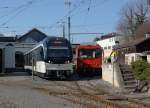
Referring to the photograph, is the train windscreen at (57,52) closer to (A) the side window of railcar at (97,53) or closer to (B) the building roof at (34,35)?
(A) the side window of railcar at (97,53)

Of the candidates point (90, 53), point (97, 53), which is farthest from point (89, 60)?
point (97, 53)

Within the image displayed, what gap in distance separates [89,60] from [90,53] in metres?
0.80

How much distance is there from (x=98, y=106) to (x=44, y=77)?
2366cm

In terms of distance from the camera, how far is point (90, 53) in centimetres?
4681

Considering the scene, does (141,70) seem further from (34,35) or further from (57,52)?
(34,35)

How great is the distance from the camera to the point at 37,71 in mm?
45969

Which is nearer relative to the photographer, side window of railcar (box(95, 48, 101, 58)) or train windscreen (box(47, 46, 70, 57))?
train windscreen (box(47, 46, 70, 57))

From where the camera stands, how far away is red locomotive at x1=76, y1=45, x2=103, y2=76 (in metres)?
46.1

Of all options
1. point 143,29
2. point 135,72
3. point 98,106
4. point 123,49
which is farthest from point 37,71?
point 143,29

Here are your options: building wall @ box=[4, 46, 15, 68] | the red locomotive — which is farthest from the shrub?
building wall @ box=[4, 46, 15, 68]

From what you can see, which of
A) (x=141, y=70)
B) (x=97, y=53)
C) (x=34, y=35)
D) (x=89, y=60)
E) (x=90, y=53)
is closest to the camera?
(x=141, y=70)

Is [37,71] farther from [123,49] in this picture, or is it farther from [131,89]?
[123,49]

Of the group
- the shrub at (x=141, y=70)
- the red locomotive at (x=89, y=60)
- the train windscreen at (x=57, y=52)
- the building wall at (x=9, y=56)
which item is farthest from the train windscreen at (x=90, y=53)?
the building wall at (x=9, y=56)

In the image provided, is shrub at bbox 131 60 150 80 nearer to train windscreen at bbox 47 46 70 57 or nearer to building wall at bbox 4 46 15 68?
train windscreen at bbox 47 46 70 57
